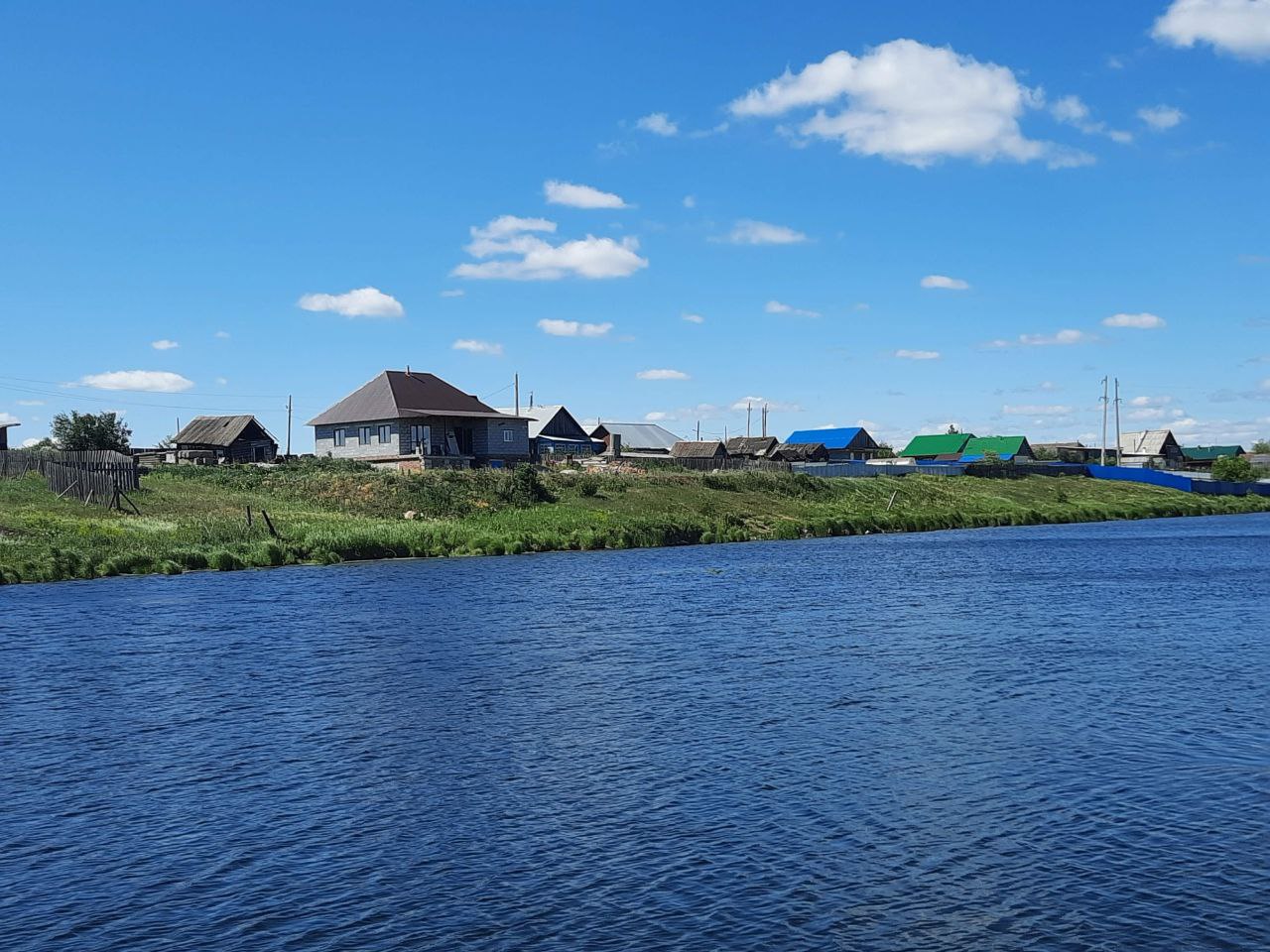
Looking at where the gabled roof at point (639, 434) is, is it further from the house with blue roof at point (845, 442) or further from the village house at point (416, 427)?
the village house at point (416, 427)

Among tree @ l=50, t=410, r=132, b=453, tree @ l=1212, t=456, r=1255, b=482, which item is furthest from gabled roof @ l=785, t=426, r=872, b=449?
tree @ l=50, t=410, r=132, b=453

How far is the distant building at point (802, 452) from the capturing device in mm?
152750

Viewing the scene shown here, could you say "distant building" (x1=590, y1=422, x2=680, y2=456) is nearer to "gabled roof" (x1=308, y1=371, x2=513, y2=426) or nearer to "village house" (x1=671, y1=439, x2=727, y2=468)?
"village house" (x1=671, y1=439, x2=727, y2=468)

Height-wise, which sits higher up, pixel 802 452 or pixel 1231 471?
pixel 802 452

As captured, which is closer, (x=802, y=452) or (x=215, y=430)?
(x=215, y=430)

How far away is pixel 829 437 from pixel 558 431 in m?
45.7

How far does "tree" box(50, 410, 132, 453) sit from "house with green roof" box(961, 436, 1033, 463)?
107 m

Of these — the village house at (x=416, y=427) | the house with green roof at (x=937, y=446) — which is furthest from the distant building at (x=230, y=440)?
the house with green roof at (x=937, y=446)

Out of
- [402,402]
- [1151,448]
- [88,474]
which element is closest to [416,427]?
[402,402]

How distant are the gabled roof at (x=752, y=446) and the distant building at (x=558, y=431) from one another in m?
23.3

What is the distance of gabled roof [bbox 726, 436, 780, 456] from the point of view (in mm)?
151500

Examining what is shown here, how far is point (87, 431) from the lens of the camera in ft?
376

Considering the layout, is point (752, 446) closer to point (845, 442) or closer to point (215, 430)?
point (845, 442)

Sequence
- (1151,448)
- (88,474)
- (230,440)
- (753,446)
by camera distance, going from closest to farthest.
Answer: (88,474), (230,440), (753,446), (1151,448)
